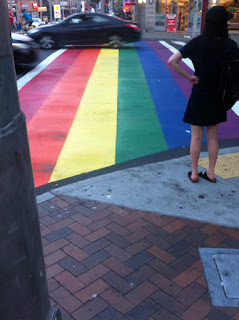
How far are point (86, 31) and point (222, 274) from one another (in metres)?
14.8

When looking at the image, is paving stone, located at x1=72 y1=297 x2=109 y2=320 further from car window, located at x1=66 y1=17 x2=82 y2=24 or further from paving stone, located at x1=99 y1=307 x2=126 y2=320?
car window, located at x1=66 y1=17 x2=82 y2=24

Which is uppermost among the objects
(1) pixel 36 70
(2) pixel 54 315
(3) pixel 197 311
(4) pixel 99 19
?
(4) pixel 99 19

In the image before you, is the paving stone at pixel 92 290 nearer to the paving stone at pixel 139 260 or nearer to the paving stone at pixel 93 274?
the paving stone at pixel 93 274

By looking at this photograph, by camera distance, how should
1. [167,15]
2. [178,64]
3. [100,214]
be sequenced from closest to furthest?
[100,214] < [178,64] < [167,15]

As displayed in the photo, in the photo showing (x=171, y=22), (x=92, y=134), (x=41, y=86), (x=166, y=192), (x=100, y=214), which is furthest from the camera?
(x=171, y=22)

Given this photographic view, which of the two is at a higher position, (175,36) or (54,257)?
(175,36)

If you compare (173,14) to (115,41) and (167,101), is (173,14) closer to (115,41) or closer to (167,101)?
(115,41)

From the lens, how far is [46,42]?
1628 cm

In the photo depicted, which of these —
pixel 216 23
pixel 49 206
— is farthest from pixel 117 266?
pixel 216 23

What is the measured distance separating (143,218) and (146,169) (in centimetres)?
121

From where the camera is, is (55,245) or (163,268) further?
(55,245)

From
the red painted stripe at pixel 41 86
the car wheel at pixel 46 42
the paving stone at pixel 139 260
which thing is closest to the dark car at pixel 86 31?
the car wheel at pixel 46 42

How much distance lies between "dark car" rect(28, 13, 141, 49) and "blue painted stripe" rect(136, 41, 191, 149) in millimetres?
3034

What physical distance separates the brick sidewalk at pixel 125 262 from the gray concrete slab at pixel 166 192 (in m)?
0.15
